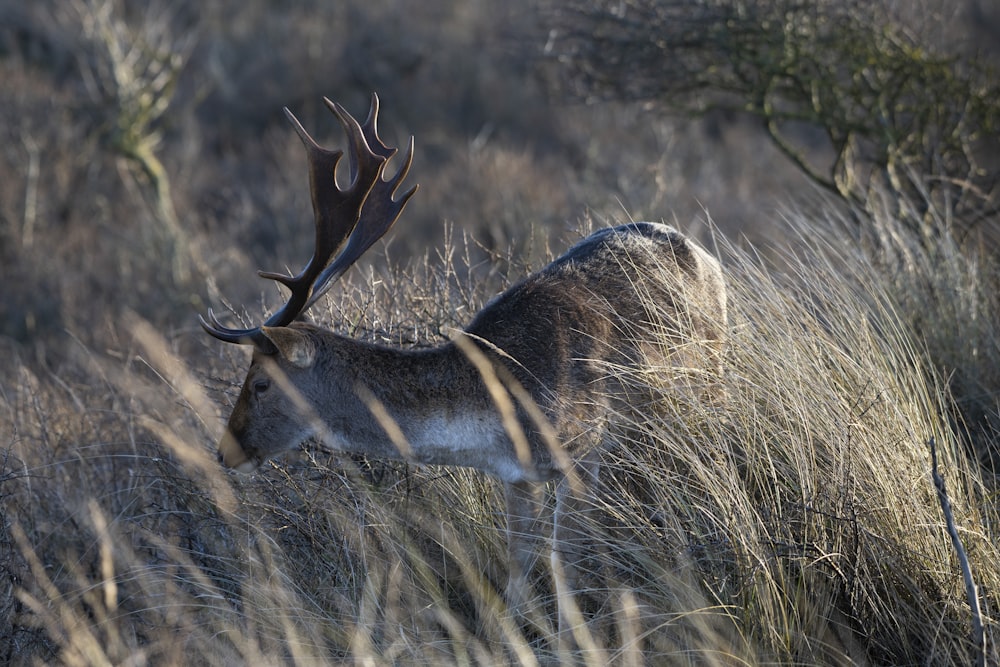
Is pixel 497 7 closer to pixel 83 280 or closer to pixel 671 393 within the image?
pixel 83 280

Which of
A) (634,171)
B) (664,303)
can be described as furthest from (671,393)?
(634,171)

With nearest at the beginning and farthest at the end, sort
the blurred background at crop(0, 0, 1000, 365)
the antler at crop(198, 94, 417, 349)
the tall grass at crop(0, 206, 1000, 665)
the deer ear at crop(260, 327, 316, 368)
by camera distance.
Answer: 1. the tall grass at crop(0, 206, 1000, 665)
2. the deer ear at crop(260, 327, 316, 368)
3. the antler at crop(198, 94, 417, 349)
4. the blurred background at crop(0, 0, 1000, 365)

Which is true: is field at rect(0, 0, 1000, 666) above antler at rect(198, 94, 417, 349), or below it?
below

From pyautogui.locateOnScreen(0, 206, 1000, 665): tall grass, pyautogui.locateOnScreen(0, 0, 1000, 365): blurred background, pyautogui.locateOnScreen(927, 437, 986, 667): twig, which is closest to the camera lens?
pyautogui.locateOnScreen(927, 437, 986, 667): twig

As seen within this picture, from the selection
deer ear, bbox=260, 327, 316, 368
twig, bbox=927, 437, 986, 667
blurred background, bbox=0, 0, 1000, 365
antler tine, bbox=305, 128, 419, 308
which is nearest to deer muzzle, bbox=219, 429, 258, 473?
deer ear, bbox=260, 327, 316, 368

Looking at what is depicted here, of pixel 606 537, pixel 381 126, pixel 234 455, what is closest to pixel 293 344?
pixel 234 455

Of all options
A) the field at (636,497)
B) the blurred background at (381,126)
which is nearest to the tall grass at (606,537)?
the field at (636,497)

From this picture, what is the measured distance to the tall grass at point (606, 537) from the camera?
3.71 meters

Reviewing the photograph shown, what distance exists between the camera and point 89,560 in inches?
204

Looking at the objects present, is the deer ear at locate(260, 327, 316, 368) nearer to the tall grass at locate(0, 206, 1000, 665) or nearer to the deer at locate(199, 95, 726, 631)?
the deer at locate(199, 95, 726, 631)

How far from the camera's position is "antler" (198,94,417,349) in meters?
4.39

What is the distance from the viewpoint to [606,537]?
4176 millimetres

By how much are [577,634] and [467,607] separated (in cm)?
87

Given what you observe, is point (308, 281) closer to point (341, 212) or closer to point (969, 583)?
point (341, 212)
